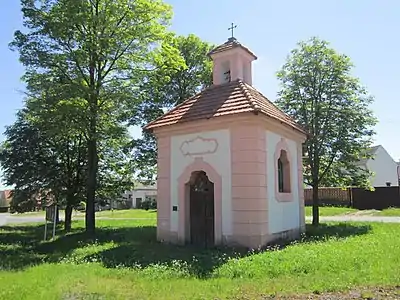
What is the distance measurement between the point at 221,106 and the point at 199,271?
6.22m

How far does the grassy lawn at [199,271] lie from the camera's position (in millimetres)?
7453

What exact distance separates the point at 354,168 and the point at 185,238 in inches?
442

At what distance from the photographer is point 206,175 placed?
13766 millimetres

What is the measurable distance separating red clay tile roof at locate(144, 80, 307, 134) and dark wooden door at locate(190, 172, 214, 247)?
2.18 metres

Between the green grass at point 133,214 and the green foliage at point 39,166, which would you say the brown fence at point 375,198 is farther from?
the green foliage at point 39,166

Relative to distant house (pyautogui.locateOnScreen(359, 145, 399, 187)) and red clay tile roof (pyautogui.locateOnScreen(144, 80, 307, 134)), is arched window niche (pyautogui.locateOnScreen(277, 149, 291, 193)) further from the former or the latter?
distant house (pyautogui.locateOnScreen(359, 145, 399, 187))

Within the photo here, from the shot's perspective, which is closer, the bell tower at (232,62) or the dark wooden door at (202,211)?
the dark wooden door at (202,211)

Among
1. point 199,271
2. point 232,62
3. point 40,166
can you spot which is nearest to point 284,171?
point 232,62

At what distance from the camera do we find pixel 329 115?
2027 centimetres

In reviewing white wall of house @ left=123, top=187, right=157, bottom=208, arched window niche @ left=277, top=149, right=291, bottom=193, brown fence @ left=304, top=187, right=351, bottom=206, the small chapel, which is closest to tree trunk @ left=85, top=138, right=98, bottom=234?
the small chapel

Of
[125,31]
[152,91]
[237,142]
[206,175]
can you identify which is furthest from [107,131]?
[237,142]

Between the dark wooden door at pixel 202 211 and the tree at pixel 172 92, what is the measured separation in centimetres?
743

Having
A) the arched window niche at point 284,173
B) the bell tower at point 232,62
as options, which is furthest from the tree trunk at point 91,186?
the arched window niche at point 284,173

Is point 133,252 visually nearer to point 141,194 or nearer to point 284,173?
point 284,173
